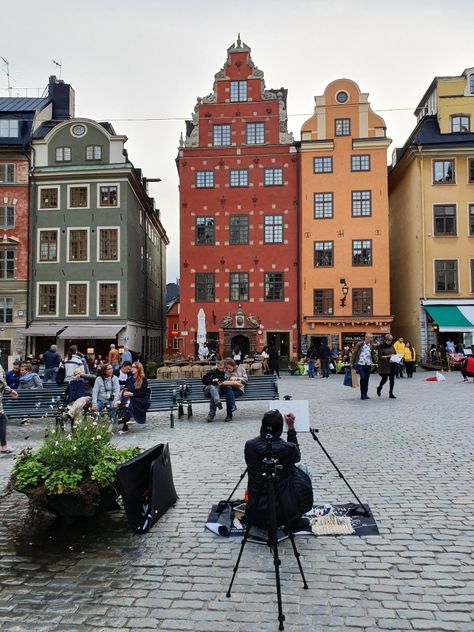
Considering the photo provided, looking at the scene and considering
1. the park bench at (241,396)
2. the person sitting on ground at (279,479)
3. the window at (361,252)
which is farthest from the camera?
the window at (361,252)

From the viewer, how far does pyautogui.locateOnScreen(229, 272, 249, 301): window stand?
37.0m

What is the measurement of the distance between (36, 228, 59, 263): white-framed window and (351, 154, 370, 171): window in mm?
19887

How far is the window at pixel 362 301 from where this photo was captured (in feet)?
119

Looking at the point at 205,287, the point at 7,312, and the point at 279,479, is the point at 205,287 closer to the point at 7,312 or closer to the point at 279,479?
the point at 7,312

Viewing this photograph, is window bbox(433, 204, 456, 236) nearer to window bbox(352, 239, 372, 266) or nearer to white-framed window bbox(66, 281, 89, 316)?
window bbox(352, 239, 372, 266)

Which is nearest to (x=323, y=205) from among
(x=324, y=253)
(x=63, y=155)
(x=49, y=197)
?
(x=324, y=253)

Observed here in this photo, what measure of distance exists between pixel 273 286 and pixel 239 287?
2.26 m

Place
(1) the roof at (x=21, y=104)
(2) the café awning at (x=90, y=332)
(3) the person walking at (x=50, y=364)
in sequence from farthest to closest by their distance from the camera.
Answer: (1) the roof at (x=21, y=104) < (2) the café awning at (x=90, y=332) < (3) the person walking at (x=50, y=364)

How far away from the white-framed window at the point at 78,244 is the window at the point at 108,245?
92cm

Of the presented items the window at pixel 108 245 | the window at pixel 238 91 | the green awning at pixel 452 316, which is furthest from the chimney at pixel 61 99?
the green awning at pixel 452 316

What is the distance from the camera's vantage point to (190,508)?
6.55 meters

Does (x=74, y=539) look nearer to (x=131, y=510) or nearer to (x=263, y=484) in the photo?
(x=131, y=510)

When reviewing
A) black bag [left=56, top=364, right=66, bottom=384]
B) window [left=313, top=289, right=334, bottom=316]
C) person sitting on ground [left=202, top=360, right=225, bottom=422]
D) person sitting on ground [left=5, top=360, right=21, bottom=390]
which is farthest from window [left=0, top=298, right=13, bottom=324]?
person sitting on ground [left=202, top=360, right=225, bottom=422]

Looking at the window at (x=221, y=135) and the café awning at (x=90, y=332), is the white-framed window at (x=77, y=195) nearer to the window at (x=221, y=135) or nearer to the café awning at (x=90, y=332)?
the café awning at (x=90, y=332)
